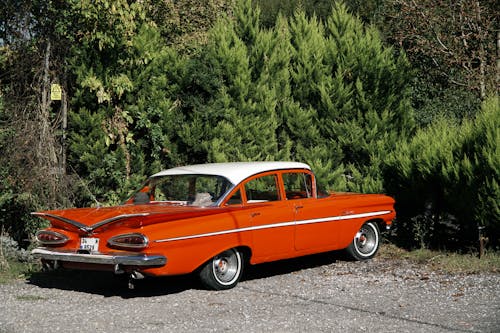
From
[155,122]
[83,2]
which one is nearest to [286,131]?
[155,122]

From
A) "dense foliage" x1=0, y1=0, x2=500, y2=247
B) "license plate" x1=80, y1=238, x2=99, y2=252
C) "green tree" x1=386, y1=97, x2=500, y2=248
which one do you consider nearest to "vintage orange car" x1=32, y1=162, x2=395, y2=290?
"license plate" x1=80, y1=238, x2=99, y2=252

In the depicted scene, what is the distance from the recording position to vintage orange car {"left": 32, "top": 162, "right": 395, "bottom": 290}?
7.72 m

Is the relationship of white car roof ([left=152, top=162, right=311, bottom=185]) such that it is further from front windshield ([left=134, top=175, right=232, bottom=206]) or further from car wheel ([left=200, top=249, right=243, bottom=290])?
car wheel ([left=200, top=249, right=243, bottom=290])

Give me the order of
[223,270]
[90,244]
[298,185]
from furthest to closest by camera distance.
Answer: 1. [298,185]
2. [223,270]
3. [90,244]

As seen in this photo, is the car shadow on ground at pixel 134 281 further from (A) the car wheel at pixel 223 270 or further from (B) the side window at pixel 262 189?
(B) the side window at pixel 262 189

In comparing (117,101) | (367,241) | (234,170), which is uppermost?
(117,101)

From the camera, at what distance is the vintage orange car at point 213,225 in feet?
25.3

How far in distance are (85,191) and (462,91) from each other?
8659 mm

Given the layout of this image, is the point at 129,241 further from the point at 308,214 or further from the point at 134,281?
the point at 308,214

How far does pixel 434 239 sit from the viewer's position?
11.5 m

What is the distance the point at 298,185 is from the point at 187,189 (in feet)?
5.22

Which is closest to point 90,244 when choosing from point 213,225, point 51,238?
point 51,238

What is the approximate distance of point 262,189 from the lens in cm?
930

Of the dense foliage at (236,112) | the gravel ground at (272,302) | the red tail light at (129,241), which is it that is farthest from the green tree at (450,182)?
the red tail light at (129,241)
